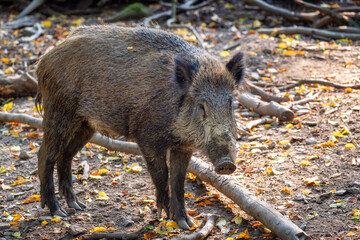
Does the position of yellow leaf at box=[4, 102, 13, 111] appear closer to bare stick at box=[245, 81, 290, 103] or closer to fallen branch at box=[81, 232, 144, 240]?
bare stick at box=[245, 81, 290, 103]

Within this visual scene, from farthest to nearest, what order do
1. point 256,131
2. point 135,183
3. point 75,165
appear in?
point 256,131
point 75,165
point 135,183

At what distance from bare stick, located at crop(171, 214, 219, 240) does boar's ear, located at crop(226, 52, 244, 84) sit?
148cm

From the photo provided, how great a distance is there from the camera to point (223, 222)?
5473 millimetres

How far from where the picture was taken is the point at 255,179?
6410mm

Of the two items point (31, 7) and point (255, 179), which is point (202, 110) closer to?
A: point (255, 179)

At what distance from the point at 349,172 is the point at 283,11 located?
775cm

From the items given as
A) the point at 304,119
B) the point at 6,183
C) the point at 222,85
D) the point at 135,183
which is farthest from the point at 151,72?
the point at 304,119

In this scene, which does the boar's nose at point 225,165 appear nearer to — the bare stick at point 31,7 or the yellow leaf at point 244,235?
the yellow leaf at point 244,235

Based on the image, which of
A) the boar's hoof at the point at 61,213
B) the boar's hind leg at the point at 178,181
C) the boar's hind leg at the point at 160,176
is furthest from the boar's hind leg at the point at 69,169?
the boar's hind leg at the point at 178,181

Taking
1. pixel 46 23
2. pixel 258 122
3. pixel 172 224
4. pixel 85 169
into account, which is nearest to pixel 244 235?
pixel 172 224

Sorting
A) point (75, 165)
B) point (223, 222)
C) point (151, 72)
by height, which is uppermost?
point (151, 72)

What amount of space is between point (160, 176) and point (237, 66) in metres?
1.45

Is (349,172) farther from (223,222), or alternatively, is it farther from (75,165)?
(75,165)

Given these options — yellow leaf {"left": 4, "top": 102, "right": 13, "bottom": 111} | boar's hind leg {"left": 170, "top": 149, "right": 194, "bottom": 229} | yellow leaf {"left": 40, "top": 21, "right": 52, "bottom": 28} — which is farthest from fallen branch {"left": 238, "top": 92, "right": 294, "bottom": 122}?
yellow leaf {"left": 40, "top": 21, "right": 52, "bottom": 28}
